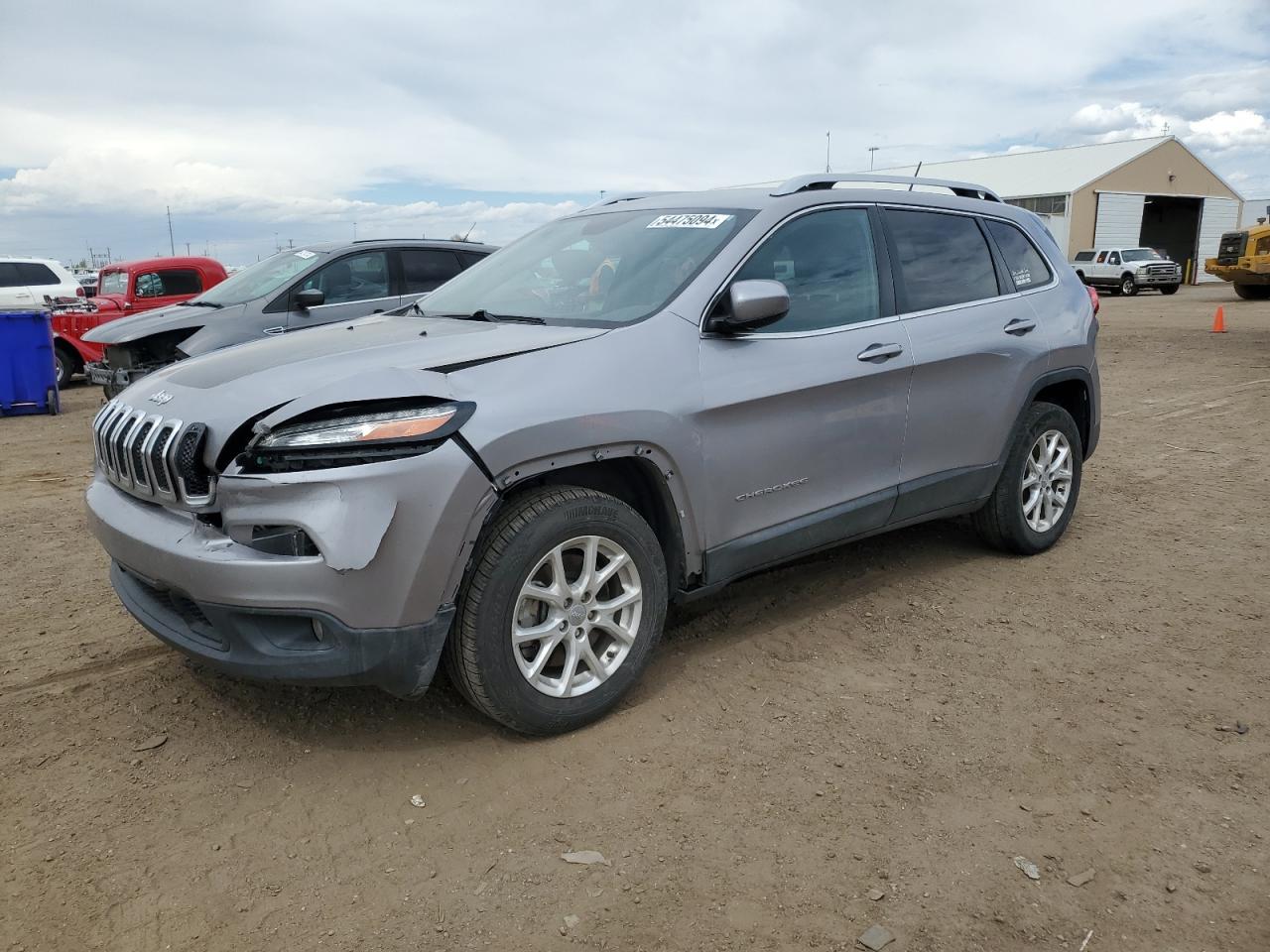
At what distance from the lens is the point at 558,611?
3201mm

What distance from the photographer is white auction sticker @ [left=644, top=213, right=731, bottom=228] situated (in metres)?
3.91

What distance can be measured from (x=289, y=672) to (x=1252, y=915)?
262 cm

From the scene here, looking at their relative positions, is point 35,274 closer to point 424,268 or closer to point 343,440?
point 424,268

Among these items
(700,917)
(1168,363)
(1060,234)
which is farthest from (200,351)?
(1060,234)

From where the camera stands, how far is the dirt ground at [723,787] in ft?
8.20

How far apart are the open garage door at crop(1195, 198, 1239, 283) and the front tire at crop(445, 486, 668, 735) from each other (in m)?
52.6

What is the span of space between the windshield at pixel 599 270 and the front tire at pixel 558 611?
0.79 meters

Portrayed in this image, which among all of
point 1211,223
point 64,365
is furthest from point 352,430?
point 1211,223

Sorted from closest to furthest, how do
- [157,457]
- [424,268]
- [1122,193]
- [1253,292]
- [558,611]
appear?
[157,457], [558,611], [424,268], [1253,292], [1122,193]

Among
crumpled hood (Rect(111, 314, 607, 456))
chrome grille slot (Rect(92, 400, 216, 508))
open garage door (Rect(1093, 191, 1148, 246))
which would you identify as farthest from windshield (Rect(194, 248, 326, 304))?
open garage door (Rect(1093, 191, 1148, 246))

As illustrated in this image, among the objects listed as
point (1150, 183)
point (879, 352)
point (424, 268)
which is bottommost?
point (879, 352)

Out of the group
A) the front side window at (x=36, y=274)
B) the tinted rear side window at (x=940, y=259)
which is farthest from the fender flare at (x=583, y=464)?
the front side window at (x=36, y=274)

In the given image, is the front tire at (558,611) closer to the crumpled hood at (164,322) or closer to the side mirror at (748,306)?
the side mirror at (748,306)

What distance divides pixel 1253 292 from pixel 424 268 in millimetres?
28689
